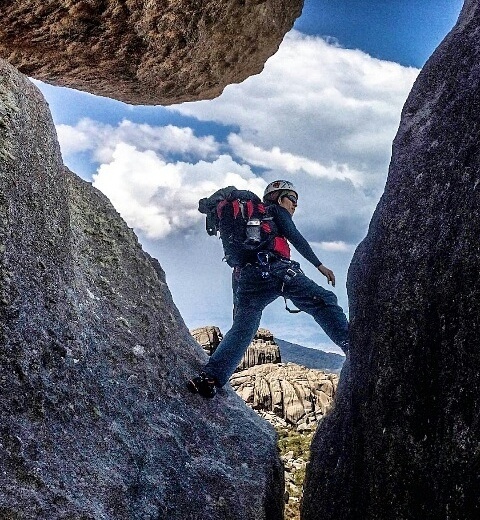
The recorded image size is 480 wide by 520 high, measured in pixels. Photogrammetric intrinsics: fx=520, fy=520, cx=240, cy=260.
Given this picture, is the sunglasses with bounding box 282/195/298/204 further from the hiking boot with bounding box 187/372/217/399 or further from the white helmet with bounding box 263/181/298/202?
the hiking boot with bounding box 187/372/217/399

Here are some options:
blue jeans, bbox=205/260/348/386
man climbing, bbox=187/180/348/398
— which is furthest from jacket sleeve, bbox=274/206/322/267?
blue jeans, bbox=205/260/348/386

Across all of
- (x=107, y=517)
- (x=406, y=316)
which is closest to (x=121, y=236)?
(x=107, y=517)

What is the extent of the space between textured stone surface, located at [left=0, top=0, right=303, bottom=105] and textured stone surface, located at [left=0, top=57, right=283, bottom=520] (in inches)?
162

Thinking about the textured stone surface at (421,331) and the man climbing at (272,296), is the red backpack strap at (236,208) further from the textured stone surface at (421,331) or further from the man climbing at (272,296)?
the textured stone surface at (421,331)

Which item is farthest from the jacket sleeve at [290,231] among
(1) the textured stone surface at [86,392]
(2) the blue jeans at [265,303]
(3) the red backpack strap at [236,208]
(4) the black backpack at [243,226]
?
(1) the textured stone surface at [86,392]

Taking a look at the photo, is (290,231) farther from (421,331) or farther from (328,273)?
(421,331)

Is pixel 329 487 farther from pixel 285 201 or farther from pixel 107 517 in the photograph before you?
pixel 285 201

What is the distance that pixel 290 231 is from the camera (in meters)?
14.0

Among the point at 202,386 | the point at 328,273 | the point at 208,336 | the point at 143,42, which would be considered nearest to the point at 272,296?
the point at 328,273

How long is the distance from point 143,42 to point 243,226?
6.42m

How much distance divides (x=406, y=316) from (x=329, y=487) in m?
3.86

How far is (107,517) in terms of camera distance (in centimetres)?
815

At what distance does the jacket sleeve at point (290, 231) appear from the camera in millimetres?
13969

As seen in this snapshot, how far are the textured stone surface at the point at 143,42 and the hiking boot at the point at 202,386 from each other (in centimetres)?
980
